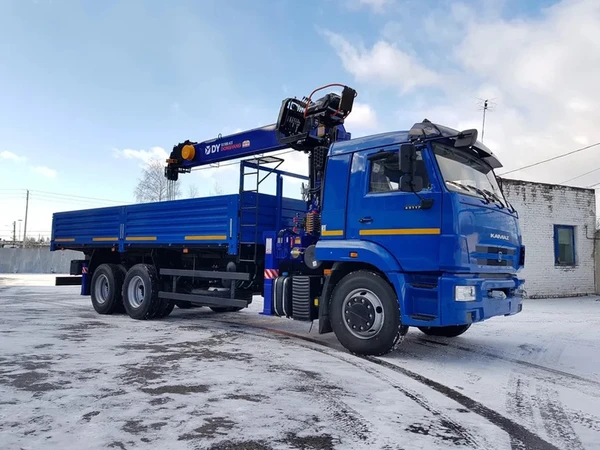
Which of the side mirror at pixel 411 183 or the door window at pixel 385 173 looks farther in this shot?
the door window at pixel 385 173

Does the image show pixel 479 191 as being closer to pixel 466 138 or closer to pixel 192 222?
pixel 466 138

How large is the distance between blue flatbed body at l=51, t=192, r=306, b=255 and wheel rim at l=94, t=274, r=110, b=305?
786 mm

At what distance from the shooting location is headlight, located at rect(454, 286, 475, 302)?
5.43 metres

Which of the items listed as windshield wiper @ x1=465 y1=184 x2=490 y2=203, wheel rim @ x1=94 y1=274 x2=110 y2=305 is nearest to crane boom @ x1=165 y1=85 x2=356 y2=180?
windshield wiper @ x1=465 y1=184 x2=490 y2=203

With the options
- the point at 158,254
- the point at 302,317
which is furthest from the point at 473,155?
the point at 158,254

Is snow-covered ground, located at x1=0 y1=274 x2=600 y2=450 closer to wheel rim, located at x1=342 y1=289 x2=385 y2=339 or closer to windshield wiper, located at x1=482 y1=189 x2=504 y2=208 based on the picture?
wheel rim, located at x1=342 y1=289 x2=385 y2=339

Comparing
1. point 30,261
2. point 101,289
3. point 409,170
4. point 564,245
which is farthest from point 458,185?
point 30,261

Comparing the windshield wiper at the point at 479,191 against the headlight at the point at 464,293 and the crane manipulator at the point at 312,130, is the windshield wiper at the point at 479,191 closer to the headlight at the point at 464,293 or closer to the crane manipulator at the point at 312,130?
the headlight at the point at 464,293

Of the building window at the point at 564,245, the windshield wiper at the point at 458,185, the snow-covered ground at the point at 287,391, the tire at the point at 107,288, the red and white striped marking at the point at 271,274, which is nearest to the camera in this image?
the snow-covered ground at the point at 287,391

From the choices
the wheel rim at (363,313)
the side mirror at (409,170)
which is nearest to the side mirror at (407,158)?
the side mirror at (409,170)

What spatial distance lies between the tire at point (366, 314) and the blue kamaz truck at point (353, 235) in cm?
1

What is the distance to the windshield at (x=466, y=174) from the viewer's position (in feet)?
19.2

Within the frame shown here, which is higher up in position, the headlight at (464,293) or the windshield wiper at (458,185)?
the windshield wiper at (458,185)

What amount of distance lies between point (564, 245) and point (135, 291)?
14978mm
